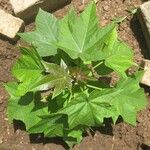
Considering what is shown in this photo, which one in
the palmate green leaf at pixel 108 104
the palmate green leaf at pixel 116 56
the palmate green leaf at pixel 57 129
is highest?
the palmate green leaf at pixel 116 56

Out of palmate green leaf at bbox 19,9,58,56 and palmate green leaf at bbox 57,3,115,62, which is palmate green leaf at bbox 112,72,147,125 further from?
palmate green leaf at bbox 19,9,58,56

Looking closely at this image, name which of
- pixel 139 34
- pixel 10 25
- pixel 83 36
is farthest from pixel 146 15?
pixel 10 25

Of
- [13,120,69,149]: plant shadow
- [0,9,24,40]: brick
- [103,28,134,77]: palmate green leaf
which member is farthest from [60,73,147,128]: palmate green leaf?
[0,9,24,40]: brick

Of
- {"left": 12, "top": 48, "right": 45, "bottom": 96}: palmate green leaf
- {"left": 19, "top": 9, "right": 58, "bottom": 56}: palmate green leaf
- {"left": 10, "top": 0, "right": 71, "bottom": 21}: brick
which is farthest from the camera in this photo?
{"left": 10, "top": 0, "right": 71, "bottom": 21}: brick

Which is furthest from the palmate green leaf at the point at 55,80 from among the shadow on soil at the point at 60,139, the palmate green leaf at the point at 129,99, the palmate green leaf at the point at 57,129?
the shadow on soil at the point at 60,139

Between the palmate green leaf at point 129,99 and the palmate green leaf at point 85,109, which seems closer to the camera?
the palmate green leaf at point 85,109

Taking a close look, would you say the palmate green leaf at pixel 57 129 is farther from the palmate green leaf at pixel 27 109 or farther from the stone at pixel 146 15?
the stone at pixel 146 15
